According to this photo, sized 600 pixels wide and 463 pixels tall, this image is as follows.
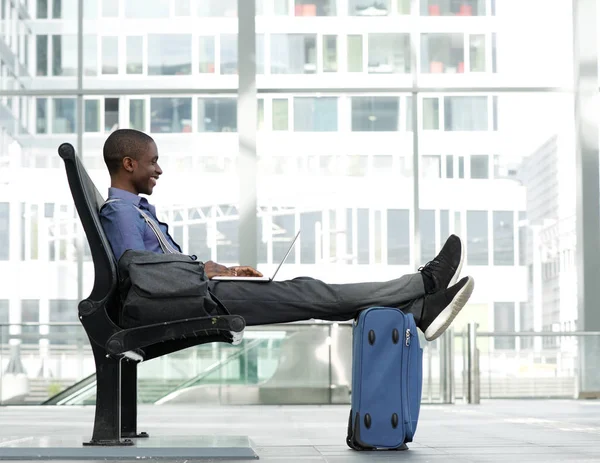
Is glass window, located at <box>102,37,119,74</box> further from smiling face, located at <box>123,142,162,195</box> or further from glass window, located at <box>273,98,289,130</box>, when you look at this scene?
smiling face, located at <box>123,142,162,195</box>

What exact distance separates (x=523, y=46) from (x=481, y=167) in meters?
1.50

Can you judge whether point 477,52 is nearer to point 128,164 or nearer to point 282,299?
A: point 128,164

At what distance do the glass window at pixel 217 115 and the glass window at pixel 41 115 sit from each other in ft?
5.55

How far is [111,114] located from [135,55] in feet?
2.46

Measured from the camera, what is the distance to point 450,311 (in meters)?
3.66

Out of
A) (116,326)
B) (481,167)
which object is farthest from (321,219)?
(116,326)

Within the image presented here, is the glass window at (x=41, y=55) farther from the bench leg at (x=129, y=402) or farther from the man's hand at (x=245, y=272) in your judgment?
the man's hand at (x=245, y=272)

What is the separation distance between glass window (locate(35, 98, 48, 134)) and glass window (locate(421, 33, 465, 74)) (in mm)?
4232

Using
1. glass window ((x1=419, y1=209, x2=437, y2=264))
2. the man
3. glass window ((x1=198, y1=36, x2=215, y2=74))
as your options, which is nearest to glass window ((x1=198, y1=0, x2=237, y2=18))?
glass window ((x1=198, y1=36, x2=215, y2=74))

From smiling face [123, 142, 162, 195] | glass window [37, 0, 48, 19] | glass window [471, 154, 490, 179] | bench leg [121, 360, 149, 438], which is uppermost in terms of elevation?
glass window [37, 0, 48, 19]

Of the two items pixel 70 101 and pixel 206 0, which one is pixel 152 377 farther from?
pixel 206 0

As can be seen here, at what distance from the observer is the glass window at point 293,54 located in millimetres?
12203

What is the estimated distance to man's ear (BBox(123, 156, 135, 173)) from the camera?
12.5 feet

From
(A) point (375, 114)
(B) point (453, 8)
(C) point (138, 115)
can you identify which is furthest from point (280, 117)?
(B) point (453, 8)
